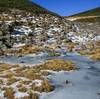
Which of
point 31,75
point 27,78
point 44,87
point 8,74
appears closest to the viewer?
point 44,87

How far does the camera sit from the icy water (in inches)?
914

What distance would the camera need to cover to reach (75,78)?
2816cm

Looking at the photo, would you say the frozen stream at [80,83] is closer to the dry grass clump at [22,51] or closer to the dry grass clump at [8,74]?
the dry grass clump at [8,74]

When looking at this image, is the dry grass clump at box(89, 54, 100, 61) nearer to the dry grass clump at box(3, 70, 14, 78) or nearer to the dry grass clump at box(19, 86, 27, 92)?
the dry grass clump at box(3, 70, 14, 78)

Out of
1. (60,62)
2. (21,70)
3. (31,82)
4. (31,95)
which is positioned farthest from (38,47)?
(31,95)

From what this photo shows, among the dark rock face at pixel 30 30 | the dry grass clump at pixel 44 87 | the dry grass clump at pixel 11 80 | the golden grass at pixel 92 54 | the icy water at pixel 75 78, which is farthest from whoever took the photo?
the dark rock face at pixel 30 30

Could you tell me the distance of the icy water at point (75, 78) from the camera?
23.2 m

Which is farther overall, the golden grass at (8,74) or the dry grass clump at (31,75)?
the golden grass at (8,74)

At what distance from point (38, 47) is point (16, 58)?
836 centimetres

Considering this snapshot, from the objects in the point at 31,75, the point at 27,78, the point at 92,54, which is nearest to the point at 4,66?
the point at 31,75

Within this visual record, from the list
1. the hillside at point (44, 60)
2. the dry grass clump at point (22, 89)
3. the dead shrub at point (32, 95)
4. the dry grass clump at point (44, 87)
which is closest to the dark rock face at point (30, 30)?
the hillside at point (44, 60)

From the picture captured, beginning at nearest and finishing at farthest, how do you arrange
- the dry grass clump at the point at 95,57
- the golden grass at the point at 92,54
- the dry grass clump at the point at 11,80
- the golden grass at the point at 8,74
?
1. the dry grass clump at the point at 11,80
2. the golden grass at the point at 8,74
3. the dry grass clump at the point at 95,57
4. the golden grass at the point at 92,54

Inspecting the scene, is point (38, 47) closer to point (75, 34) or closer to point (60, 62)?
point (60, 62)

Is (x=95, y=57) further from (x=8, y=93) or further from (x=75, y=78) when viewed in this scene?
(x=8, y=93)
